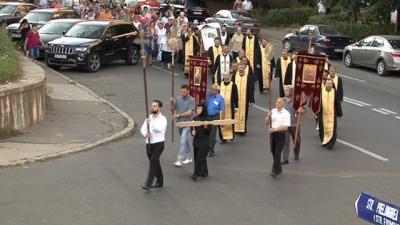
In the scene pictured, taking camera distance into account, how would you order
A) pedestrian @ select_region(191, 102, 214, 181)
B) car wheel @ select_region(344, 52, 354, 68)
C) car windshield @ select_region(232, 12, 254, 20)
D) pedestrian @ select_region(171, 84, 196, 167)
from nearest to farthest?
pedestrian @ select_region(191, 102, 214, 181), pedestrian @ select_region(171, 84, 196, 167), car wheel @ select_region(344, 52, 354, 68), car windshield @ select_region(232, 12, 254, 20)

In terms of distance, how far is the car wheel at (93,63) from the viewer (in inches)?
967

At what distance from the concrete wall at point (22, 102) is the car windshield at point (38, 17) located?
44.2 feet

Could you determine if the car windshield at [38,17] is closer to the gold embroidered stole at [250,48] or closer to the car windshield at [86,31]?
the car windshield at [86,31]

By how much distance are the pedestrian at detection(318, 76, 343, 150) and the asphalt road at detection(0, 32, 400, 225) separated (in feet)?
1.13

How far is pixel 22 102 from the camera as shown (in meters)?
15.4

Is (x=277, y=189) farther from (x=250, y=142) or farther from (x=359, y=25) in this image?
(x=359, y=25)

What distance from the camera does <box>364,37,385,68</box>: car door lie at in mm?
26375

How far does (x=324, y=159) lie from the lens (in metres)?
14.1

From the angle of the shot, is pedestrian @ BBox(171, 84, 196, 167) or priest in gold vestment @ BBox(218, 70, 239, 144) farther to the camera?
priest in gold vestment @ BBox(218, 70, 239, 144)

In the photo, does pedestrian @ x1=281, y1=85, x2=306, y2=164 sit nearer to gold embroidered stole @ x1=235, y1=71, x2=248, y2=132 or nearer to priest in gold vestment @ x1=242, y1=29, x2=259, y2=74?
gold embroidered stole @ x1=235, y1=71, x2=248, y2=132

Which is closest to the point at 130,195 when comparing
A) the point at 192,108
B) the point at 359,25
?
the point at 192,108

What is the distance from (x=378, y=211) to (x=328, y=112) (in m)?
9.33

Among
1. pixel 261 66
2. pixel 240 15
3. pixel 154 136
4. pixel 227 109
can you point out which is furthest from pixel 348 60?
pixel 154 136

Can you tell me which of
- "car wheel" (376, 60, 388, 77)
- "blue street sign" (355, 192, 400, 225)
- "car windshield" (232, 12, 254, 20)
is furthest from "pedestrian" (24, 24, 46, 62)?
"blue street sign" (355, 192, 400, 225)
